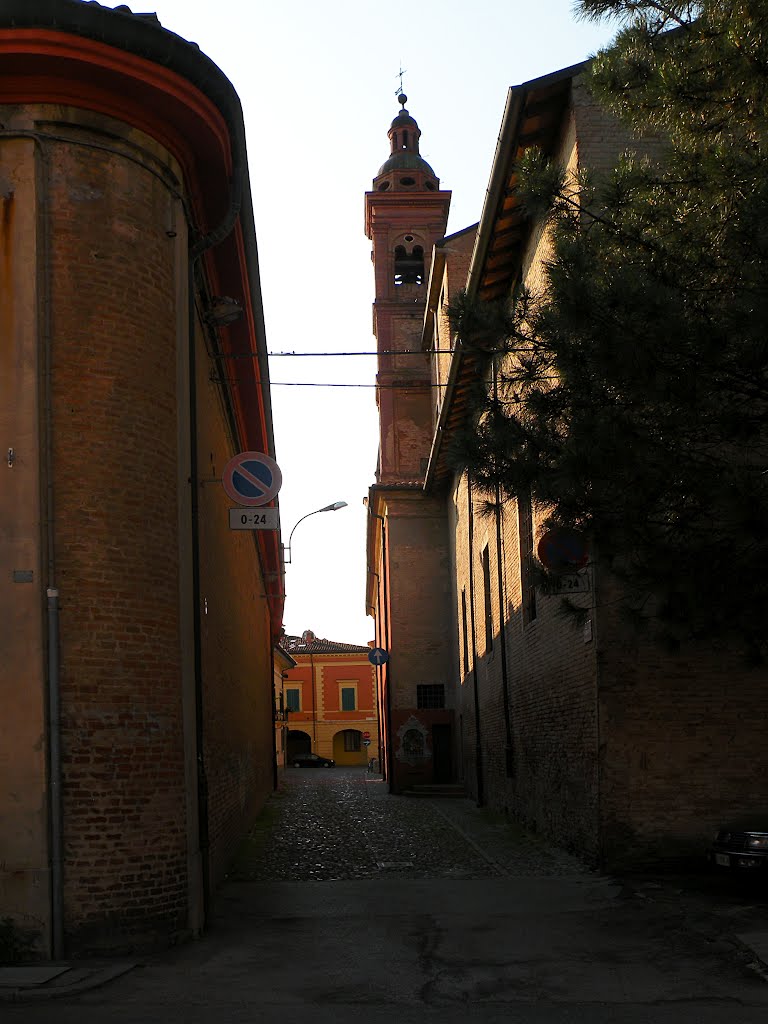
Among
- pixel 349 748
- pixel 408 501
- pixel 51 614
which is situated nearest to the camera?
pixel 51 614

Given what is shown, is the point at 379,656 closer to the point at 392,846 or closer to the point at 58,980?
the point at 392,846

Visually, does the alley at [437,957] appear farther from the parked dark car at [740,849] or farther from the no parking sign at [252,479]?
the no parking sign at [252,479]

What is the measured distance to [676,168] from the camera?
8.21 metres

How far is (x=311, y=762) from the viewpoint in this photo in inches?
2623

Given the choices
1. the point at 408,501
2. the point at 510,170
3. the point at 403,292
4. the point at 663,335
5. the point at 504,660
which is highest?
the point at 403,292

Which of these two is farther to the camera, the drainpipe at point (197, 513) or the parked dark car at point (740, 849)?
the parked dark car at point (740, 849)

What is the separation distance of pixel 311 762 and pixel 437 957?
59.9m

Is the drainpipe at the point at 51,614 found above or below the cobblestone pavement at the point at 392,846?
above

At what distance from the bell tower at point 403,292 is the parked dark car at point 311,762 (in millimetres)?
33876

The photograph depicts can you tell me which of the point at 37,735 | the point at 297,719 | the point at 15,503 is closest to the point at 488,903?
the point at 37,735

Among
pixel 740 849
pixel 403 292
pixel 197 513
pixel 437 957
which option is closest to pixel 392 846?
pixel 740 849

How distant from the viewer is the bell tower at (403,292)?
36.2 m

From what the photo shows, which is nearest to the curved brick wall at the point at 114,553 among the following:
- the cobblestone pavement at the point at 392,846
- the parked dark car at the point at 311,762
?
the cobblestone pavement at the point at 392,846

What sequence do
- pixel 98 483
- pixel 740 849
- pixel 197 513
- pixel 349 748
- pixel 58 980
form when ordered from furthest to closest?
pixel 349 748
pixel 197 513
pixel 740 849
pixel 98 483
pixel 58 980
